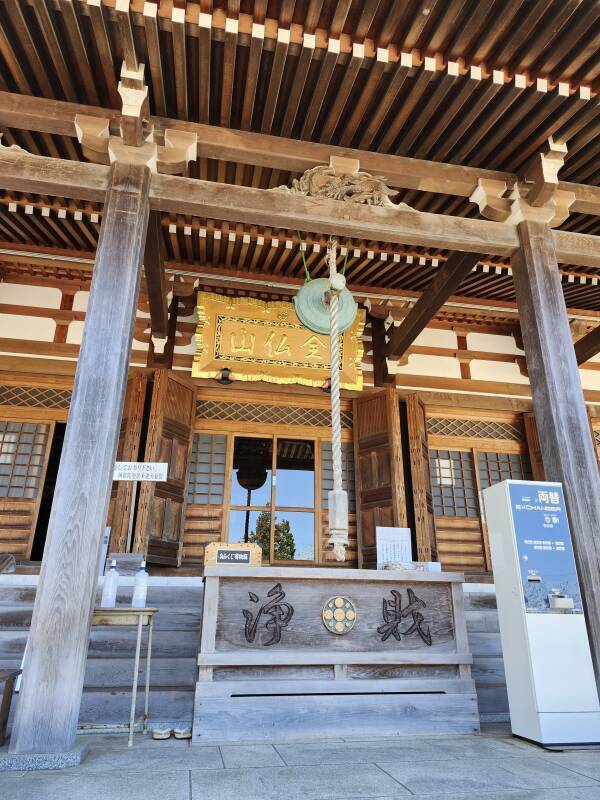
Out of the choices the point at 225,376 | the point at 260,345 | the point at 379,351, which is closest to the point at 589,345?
the point at 379,351

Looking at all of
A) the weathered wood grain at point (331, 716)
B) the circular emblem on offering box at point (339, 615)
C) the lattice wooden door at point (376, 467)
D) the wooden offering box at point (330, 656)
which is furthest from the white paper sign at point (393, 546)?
the weathered wood grain at point (331, 716)

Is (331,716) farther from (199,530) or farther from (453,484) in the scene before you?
(453,484)

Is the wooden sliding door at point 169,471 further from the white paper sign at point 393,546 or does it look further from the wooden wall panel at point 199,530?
the white paper sign at point 393,546

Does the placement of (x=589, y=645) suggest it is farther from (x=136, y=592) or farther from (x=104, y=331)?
(x=104, y=331)

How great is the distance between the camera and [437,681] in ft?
9.25

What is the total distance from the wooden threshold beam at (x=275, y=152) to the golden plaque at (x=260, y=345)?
224cm

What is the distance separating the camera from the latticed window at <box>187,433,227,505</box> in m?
5.78

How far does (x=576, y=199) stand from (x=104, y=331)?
3351mm

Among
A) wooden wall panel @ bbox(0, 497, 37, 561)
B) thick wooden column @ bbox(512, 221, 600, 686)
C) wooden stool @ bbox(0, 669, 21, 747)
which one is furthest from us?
wooden wall panel @ bbox(0, 497, 37, 561)

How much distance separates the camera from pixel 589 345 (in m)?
5.67

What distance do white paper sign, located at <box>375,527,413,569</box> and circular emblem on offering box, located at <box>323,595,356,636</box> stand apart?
1282 mm

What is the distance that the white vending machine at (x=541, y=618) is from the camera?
2.48 m

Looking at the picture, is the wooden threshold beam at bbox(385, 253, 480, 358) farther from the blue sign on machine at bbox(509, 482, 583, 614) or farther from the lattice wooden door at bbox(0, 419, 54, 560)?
the lattice wooden door at bbox(0, 419, 54, 560)

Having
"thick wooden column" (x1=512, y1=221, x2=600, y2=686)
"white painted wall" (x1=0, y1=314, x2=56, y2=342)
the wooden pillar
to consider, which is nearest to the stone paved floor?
"thick wooden column" (x1=512, y1=221, x2=600, y2=686)
